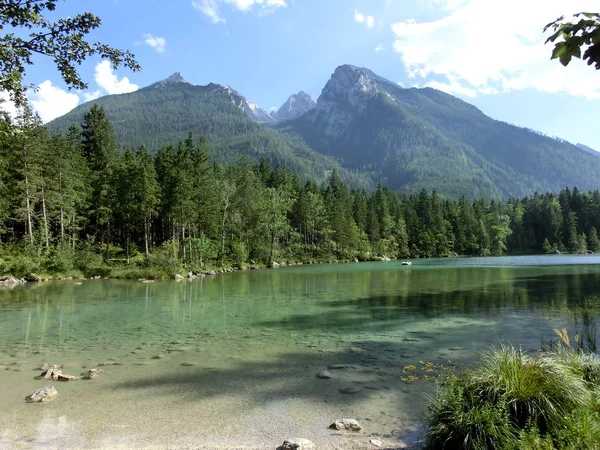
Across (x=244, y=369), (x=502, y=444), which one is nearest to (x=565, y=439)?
(x=502, y=444)

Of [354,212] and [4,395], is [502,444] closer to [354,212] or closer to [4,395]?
[4,395]

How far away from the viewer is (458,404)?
5.29 m

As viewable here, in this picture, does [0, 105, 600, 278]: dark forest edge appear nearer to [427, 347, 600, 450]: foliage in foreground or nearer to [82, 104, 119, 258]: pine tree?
[82, 104, 119, 258]: pine tree

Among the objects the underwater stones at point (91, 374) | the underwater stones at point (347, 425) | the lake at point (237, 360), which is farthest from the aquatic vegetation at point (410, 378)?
the underwater stones at point (91, 374)

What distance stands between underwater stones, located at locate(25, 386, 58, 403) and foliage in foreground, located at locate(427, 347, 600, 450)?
7620 mm

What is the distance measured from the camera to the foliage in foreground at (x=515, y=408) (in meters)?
4.58

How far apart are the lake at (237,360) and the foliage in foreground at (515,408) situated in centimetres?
131

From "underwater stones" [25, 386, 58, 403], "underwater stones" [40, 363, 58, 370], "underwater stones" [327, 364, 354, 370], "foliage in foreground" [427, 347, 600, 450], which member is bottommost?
"underwater stones" [327, 364, 354, 370]

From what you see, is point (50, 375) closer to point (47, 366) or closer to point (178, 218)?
point (47, 366)

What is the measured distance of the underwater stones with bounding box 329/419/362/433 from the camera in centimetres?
656

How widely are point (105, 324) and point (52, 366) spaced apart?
654 cm

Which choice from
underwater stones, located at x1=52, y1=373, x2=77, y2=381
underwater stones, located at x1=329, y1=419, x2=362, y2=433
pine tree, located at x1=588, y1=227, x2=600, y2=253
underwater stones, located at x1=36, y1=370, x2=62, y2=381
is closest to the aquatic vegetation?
underwater stones, located at x1=329, y1=419, x2=362, y2=433

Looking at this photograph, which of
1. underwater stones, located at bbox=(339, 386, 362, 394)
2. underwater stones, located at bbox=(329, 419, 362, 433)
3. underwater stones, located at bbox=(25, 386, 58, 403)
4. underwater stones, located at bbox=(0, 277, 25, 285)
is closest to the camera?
underwater stones, located at bbox=(329, 419, 362, 433)

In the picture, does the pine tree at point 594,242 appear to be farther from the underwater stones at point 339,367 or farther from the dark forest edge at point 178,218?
the underwater stones at point 339,367
